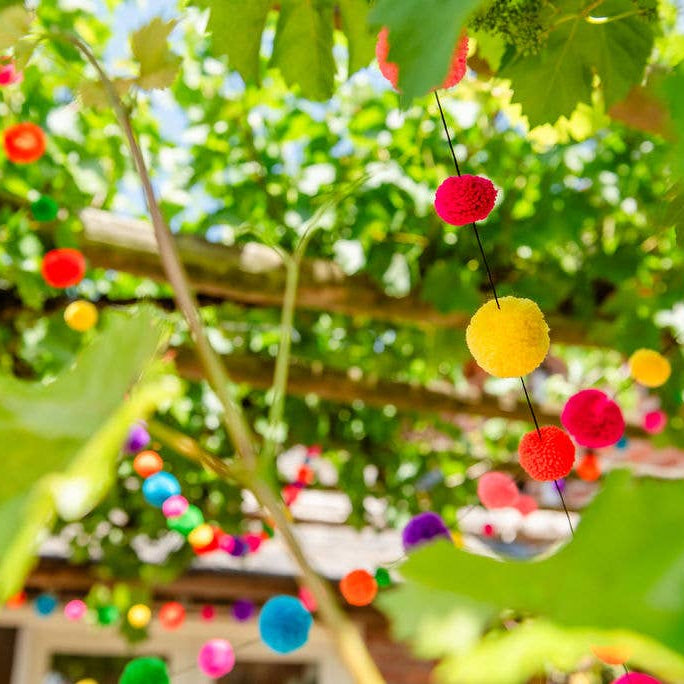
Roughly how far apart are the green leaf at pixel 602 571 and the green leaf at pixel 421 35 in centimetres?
26

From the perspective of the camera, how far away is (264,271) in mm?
2178

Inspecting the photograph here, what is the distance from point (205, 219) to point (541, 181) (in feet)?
3.36

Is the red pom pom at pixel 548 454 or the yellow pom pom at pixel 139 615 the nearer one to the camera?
the red pom pom at pixel 548 454

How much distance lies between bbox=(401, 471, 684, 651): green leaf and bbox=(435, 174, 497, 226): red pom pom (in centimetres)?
38

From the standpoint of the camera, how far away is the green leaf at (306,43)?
0.86m

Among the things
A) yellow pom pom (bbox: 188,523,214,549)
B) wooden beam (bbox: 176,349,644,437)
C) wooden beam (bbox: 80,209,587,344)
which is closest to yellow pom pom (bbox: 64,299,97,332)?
wooden beam (bbox: 80,209,587,344)

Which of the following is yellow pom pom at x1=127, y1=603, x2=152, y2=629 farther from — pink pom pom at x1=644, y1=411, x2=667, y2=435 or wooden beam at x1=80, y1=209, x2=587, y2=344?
pink pom pom at x1=644, y1=411, x2=667, y2=435

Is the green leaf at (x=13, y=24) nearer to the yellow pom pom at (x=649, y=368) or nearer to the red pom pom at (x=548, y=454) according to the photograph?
the red pom pom at (x=548, y=454)

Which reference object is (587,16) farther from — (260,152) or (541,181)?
(260,152)

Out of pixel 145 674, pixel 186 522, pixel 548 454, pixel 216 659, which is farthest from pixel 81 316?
pixel 548 454

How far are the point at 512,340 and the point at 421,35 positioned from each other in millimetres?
206

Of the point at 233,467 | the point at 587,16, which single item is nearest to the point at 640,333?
the point at 587,16

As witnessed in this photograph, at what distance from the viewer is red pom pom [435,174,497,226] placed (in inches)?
25.6

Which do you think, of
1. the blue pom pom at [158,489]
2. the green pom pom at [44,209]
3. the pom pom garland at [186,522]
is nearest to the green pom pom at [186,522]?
the pom pom garland at [186,522]
